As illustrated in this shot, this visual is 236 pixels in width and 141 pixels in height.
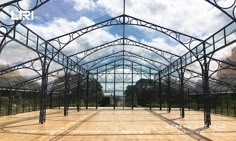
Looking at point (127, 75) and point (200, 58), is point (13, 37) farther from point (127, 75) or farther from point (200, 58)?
point (127, 75)

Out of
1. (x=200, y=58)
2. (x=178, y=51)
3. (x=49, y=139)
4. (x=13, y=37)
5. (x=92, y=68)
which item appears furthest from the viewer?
(x=92, y=68)

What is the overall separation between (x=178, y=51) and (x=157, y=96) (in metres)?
14.9

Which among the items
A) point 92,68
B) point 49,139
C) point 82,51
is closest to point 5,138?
point 49,139

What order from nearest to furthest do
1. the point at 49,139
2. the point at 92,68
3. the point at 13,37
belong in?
the point at 49,139, the point at 13,37, the point at 92,68

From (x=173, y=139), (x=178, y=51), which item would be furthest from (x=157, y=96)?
(x=173, y=139)

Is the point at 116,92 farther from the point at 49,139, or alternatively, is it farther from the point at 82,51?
the point at 49,139

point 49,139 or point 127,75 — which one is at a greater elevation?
point 127,75

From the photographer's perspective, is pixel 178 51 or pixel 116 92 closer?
pixel 178 51

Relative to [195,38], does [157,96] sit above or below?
below

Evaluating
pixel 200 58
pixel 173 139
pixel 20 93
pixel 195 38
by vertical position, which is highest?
pixel 195 38

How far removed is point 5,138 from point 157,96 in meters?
30.4

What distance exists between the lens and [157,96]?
40906 millimetres

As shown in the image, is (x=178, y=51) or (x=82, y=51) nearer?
(x=178, y=51)

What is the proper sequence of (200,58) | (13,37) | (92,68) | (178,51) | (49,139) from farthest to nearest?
(92,68) < (178,51) < (200,58) < (13,37) < (49,139)
